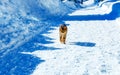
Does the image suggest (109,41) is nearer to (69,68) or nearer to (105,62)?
(105,62)

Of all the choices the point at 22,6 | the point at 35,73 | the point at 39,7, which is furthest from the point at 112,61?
the point at 39,7

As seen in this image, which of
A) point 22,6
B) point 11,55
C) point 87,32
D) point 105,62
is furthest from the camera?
point 22,6

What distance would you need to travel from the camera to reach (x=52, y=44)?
1945 cm

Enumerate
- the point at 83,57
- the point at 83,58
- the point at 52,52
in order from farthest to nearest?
the point at 52,52 < the point at 83,57 < the point at 83,58

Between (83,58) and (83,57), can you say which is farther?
(83,57)

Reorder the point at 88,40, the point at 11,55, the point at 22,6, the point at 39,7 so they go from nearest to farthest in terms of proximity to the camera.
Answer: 1. the point at 11,55
2. the point at 88,40
3. the point at 22,6
4. the point at 39,7

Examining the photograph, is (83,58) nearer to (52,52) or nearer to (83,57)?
(83,57)

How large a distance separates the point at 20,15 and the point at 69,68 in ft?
54.3

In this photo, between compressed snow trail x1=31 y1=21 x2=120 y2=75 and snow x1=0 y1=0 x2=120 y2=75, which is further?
snow x1=0 y1=0 x2=120 y2=75

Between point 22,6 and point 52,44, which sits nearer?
point 52,44

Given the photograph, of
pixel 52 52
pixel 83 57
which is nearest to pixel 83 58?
pixel 83 57

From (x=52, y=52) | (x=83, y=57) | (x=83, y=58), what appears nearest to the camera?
(x=83, y=58)

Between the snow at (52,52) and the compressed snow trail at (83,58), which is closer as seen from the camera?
the compressed snow trail at (83,58)

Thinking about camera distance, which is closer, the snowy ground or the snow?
the snowy ground
